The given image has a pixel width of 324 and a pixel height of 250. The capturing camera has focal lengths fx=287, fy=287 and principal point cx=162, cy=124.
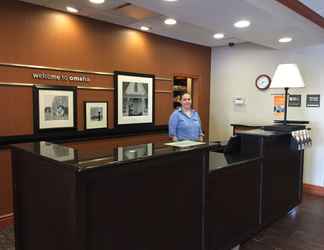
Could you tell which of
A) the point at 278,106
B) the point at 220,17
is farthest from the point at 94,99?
the point at 278,106

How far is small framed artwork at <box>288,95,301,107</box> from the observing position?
4918 millimetres

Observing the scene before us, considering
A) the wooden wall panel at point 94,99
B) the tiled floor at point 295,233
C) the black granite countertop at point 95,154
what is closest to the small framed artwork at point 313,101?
the tiled floor at point 295,233

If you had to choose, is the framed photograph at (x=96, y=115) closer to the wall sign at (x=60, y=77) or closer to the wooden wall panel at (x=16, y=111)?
the wall sign at (x=60, y=77)

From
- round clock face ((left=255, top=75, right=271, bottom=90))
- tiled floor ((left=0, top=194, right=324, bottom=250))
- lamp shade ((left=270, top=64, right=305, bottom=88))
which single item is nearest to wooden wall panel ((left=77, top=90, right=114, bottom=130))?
tiled floor ((left=0, top=194, right=324, bottom=250))

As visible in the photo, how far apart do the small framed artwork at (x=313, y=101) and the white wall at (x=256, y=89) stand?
0.05 meters

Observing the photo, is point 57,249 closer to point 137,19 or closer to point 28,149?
point 28,149

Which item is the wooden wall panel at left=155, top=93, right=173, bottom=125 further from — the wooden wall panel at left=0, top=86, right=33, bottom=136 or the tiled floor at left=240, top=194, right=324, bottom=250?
the tiled floor at left=240, top=194, right=324, bottom=250

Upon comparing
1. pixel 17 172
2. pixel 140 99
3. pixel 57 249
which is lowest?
pixel 57 249

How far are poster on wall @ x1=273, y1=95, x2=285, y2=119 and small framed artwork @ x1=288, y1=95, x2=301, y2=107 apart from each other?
0.37 feet

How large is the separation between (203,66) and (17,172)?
4.43m

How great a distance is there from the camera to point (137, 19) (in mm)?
3932

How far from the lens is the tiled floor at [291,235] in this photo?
2965 mm

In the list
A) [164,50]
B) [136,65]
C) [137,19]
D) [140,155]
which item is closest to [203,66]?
[164,50]

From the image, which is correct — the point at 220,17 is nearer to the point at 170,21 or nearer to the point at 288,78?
the point at 170,21
